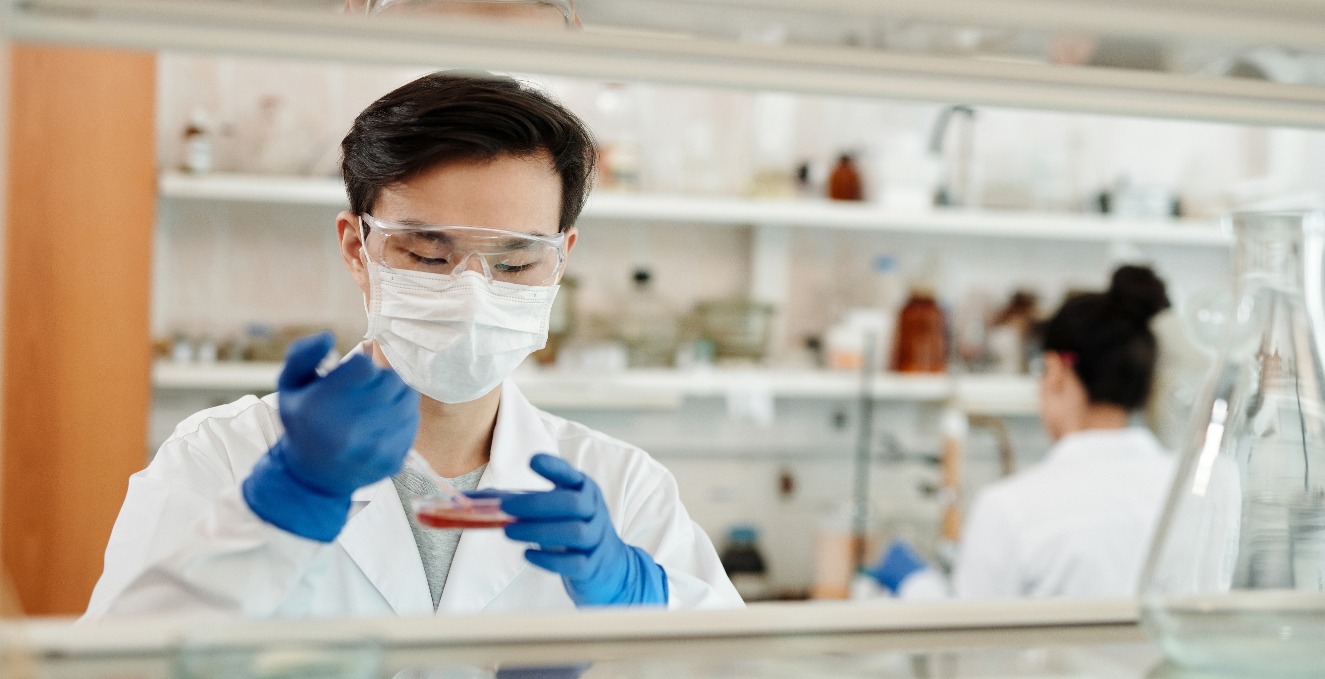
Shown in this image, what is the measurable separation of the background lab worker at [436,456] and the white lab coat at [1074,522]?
1.14 m

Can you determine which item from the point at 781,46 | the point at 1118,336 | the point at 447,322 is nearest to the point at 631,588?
the point at 447,322

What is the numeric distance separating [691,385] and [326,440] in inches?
85.7

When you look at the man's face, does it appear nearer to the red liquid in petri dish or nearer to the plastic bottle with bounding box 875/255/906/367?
the red liquid in petri dish

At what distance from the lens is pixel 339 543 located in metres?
1.04

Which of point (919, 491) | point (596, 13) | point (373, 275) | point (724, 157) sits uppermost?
point (724, 157)

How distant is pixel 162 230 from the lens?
2.72 meters

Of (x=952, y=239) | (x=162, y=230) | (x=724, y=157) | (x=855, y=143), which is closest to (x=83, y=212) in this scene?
(x=162, y=230)

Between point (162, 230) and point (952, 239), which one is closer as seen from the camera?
point (162, 230)

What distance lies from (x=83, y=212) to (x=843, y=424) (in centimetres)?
208

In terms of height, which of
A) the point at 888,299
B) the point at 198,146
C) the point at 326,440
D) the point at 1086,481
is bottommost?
the point at 1086,481

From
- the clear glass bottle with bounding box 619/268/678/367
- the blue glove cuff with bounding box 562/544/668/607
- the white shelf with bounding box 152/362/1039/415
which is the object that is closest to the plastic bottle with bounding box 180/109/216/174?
the white shelf with bounding box 152/362/1039/415

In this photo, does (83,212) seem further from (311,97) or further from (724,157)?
(724,157)

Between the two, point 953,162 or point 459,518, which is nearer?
point 459,518

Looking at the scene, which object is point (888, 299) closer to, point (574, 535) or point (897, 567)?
point (897, 567)
